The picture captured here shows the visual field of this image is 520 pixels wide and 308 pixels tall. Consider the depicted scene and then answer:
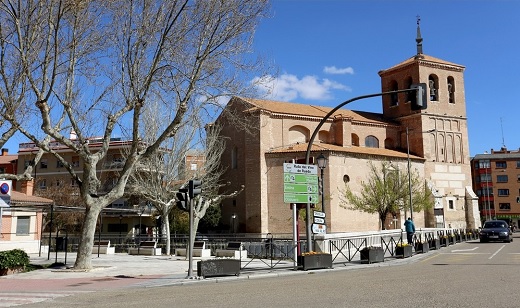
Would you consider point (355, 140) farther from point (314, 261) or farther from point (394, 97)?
point (314, 261)

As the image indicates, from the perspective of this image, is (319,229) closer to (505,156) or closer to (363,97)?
(363,97)

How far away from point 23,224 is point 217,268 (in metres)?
20.2

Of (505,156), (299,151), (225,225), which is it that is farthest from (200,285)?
(505,156)

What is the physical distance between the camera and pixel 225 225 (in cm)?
4184

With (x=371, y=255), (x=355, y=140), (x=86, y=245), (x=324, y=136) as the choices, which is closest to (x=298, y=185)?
(x=371, y=255)

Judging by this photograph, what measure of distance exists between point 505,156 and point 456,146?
3649 cm

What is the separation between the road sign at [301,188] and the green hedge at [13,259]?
9.07 meters

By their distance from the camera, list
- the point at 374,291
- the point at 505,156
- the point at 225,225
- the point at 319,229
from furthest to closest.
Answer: the point at 505,156, the point at 225,225, the point at 319,229, the point at 374,291

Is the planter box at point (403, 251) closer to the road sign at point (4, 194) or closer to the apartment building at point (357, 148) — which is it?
the road sign at point (4, 194)

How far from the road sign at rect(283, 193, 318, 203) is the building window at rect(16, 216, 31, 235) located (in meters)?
20.1

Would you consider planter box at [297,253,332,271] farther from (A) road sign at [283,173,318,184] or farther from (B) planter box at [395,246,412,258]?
(B) planter box at [395,246,412,258]

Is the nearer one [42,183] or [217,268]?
[217,268]

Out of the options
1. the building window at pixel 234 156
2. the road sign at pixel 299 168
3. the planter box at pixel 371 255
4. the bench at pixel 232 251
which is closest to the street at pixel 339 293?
the planter box at pixel 371 255

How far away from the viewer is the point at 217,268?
13258 millimetres
